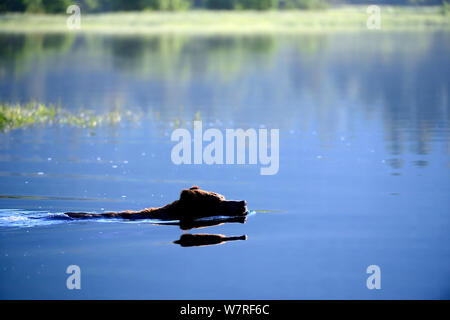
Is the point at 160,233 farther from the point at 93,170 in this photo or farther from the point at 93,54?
the point at 93,54

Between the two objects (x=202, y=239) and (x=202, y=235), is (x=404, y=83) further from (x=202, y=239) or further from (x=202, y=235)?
(x=202, y=239)

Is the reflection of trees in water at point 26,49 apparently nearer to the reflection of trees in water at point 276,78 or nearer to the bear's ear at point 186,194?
the reflection of trees in water at point 276,78

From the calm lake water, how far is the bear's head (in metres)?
0.36

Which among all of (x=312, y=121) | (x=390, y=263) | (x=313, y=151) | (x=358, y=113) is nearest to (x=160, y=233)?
(x=390, y=263)

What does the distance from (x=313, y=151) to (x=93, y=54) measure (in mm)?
43970

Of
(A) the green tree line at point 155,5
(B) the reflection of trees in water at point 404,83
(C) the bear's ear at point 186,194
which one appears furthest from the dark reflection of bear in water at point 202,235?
(A) the green tree line at point 155,5

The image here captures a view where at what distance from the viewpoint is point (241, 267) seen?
38.4ft

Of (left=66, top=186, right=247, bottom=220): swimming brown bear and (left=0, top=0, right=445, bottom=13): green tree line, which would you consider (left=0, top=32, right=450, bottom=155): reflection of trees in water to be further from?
(left=0, top=0, right=445, bottom=13): green tree line

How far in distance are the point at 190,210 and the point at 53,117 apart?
572 inches

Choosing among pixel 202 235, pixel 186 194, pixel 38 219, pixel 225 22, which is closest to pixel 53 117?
pixel 38 219

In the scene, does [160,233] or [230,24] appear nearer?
[160,233]

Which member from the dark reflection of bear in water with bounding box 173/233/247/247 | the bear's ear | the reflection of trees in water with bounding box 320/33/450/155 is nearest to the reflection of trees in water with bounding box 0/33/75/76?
the reflection of trees in water with bounding box 320/33/450/155

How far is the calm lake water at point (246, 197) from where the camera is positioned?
37.1ft

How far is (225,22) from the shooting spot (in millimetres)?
98250
